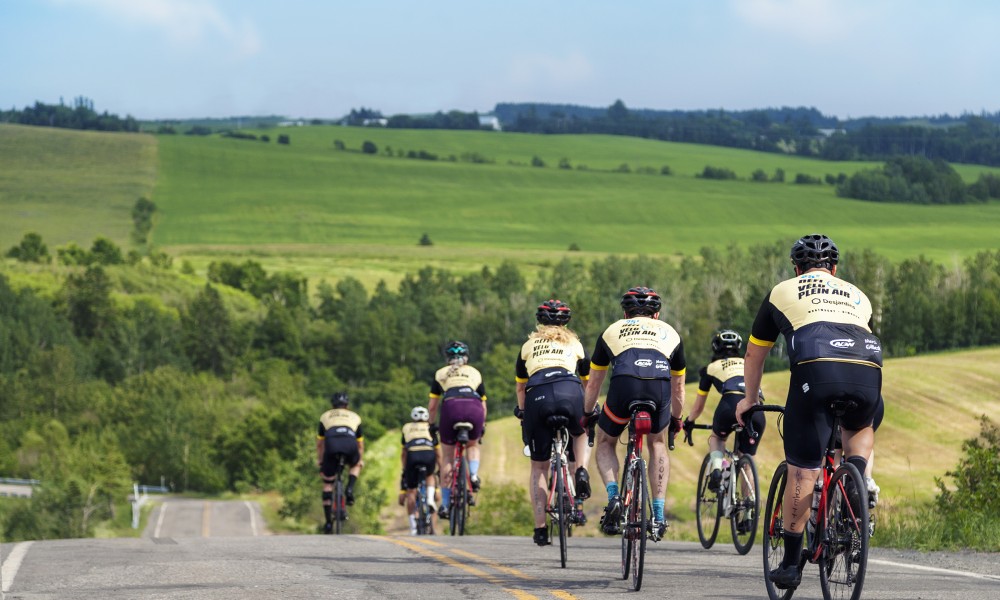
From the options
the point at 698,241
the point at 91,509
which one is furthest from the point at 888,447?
the point at 698,241

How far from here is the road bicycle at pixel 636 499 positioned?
1038 centimetres

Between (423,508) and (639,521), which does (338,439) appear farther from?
(639,521)

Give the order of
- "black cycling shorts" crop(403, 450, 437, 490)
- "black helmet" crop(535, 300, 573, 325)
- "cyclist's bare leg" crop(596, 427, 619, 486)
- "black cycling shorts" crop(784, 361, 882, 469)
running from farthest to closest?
"black cycling shorts" crop(403, 450, 437, 490) < "black helmet" crop(535, 300, 573, 325) < "cyclist's bare leg" crop(596, 427, 619, 486) < "black cycling shorts" crop(784, 361, 882, 469)

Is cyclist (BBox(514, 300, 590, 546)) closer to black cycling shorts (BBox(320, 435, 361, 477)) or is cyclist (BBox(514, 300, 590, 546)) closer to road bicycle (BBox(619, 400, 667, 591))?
road bicycle (BBox(619, 400, 667, 591))

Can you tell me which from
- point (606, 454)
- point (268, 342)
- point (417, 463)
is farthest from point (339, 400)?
point (268, 342)

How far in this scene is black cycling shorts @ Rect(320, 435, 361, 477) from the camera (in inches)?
849

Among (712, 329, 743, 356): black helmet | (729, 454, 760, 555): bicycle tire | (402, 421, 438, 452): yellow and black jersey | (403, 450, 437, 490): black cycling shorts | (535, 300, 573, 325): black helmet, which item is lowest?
(403, 450, 437, 490): black cycling shorts

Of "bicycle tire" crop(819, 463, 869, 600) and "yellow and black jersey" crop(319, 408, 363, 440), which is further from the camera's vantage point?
"yellow and black jersey" crop(319, 408, 363, 440)

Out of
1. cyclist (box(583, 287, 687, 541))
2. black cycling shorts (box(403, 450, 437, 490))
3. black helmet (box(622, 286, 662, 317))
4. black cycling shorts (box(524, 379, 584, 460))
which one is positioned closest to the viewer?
cyclist (box(583, 287, 687, 541))

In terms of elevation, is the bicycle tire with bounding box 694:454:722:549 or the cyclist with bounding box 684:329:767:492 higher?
the cyclist with bounding box 684:329:767:492

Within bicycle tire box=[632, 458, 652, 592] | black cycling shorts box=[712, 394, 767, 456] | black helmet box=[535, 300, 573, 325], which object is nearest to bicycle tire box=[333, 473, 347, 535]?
black cycling shorts box=[712, 394, 767, 456]

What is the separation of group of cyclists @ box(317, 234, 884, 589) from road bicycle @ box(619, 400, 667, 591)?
2.7 inches

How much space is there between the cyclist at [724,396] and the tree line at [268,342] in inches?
3474

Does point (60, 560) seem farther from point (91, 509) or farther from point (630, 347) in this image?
point (91, 509)
